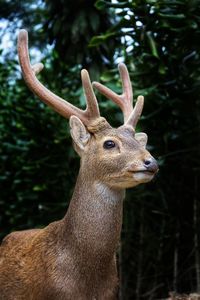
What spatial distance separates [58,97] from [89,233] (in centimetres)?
98

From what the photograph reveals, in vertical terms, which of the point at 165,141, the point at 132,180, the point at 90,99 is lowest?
the point at 165,141

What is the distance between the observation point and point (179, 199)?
712cm

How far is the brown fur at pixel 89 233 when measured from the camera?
3730 millimetres

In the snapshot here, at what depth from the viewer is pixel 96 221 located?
150 inches

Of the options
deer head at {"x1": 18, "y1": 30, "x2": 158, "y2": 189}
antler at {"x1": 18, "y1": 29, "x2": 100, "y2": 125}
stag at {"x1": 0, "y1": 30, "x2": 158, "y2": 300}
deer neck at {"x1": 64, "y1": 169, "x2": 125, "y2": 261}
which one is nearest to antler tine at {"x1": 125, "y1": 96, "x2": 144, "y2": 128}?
deer head at {"x1": 18, "y1": 30, "x2": 158, "y2": 189}

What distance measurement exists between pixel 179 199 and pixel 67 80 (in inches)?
81.2

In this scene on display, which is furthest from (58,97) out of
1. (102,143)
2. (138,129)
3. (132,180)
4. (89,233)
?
(138,129)

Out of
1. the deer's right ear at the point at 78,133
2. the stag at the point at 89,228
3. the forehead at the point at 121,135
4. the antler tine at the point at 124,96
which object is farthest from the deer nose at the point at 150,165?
the antler tine at the point at 124,96

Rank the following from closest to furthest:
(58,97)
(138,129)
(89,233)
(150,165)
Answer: (150,165), (89,233), (58,97), (138,129)

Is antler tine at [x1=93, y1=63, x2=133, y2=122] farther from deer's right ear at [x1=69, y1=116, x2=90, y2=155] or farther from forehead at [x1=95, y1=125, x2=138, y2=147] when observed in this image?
deer's right ear at [x1=69, y1=116, x2=90, y2=155]

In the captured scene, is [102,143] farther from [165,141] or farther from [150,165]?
[165,141]

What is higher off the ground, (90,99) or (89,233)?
(90,99)

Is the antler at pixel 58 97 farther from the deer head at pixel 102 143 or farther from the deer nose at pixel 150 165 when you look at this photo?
the deer nose at pixel 150 165

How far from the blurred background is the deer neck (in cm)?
249
